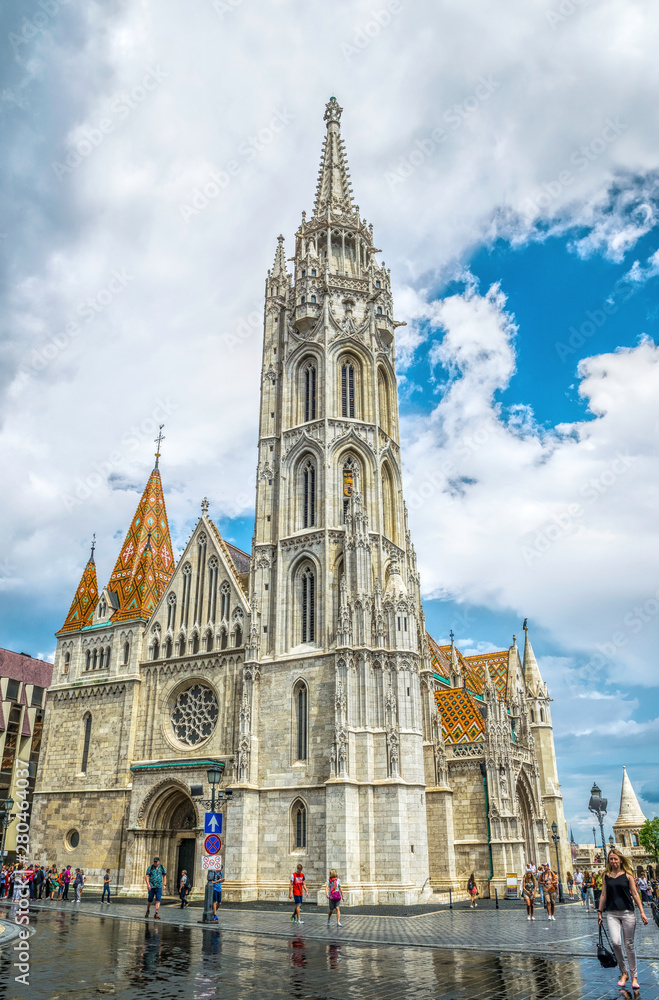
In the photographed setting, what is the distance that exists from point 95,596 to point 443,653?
71.8 feet

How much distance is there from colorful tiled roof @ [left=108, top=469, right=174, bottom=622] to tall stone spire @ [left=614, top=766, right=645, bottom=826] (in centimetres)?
6125

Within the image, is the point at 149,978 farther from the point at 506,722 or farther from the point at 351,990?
the point at 506,722

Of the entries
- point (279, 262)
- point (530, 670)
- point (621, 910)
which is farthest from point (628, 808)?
point (621, 910)

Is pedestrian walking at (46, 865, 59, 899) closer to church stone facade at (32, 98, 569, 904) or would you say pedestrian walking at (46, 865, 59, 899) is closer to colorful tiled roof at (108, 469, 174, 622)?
church stone facade at (32, 98, 569, 904)

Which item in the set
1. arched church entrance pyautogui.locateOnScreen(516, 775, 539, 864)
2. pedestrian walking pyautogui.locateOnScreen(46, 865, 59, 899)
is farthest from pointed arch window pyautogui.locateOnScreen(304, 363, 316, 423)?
pedestrian walking pyautogui.locateOnScreen(46, 865, 59, 899)

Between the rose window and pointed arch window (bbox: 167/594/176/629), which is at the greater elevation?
pointed arch window (bbox: 167/594/176/629)

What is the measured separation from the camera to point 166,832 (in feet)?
111

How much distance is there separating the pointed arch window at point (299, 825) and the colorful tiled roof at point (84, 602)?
16.4 metres

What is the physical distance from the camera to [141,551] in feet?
138

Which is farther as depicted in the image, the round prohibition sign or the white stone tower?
the white stone tower

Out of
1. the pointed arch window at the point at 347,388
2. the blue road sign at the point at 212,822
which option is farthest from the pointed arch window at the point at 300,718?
the pointed arch window at the point at 347,388

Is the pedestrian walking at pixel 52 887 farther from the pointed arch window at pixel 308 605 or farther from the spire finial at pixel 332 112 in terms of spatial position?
the spire finial at pixel 332 112

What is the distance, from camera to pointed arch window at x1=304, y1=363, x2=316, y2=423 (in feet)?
129

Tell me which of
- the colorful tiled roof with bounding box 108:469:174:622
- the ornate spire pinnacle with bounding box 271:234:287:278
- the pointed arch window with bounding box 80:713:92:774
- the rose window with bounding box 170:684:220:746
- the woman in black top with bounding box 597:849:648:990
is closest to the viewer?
the woman in black top with bounding box 597:849:648:990
